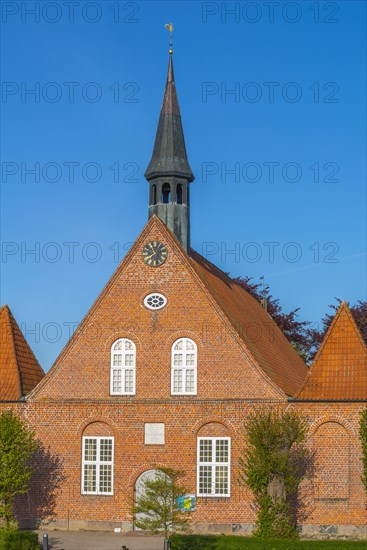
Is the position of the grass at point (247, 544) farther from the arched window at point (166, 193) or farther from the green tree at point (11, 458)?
the arched window at point (166, 193)

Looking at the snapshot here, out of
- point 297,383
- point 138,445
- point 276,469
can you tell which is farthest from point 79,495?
point 297,383

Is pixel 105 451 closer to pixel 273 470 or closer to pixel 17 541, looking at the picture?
pixel 273 470

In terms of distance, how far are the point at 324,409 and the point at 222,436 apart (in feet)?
13.0

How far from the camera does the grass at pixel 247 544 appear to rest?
2734cm

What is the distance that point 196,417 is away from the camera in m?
35.8

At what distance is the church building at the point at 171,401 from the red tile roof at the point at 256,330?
265mm

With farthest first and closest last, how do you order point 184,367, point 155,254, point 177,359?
point 155,254 → point 177,359 → point 184,367

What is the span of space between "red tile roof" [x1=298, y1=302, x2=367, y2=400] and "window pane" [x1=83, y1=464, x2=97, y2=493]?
8.36 m

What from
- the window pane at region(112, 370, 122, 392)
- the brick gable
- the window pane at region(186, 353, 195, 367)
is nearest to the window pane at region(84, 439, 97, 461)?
the brick gable

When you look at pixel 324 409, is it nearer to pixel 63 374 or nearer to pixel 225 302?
pixel 225 302

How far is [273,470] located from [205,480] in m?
3.55

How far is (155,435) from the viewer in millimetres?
36031

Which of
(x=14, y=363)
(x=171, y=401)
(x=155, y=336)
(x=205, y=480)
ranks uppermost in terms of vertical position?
(x=155, y=336)

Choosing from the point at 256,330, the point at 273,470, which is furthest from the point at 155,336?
the point at 273,470
